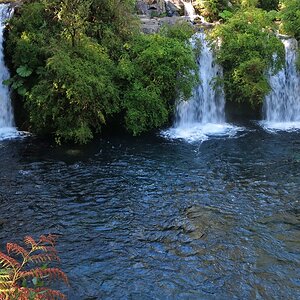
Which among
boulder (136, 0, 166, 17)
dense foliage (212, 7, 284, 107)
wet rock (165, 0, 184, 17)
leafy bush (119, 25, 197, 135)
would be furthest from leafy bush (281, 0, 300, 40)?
boulder (136, 0, 166, 17)

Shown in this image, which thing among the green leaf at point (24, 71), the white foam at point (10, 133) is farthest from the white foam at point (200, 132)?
the green leaf at point (24, 71)

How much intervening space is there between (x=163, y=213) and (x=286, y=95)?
10077 millimetres

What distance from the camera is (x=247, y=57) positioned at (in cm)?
1652

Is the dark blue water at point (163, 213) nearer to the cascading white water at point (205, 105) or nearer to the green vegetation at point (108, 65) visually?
the green vegetation at point (108, 65)

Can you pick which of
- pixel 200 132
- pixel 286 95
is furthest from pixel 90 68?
pixel 286 95

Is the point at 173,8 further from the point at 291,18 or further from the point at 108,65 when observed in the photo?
the point at 108,65

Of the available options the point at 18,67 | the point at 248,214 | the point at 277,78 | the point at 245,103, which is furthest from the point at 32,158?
the point at 277,78

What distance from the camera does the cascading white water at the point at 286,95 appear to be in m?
17.5

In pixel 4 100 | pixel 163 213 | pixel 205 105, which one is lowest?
pixel 163 213

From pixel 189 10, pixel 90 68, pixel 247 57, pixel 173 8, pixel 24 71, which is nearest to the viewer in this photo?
pixel 90 68

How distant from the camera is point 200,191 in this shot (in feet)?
36.5

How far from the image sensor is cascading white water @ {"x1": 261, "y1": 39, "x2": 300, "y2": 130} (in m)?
17.5

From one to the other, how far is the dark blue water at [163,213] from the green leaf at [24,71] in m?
2.28

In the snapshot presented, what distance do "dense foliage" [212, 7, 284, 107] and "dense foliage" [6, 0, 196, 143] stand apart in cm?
183
